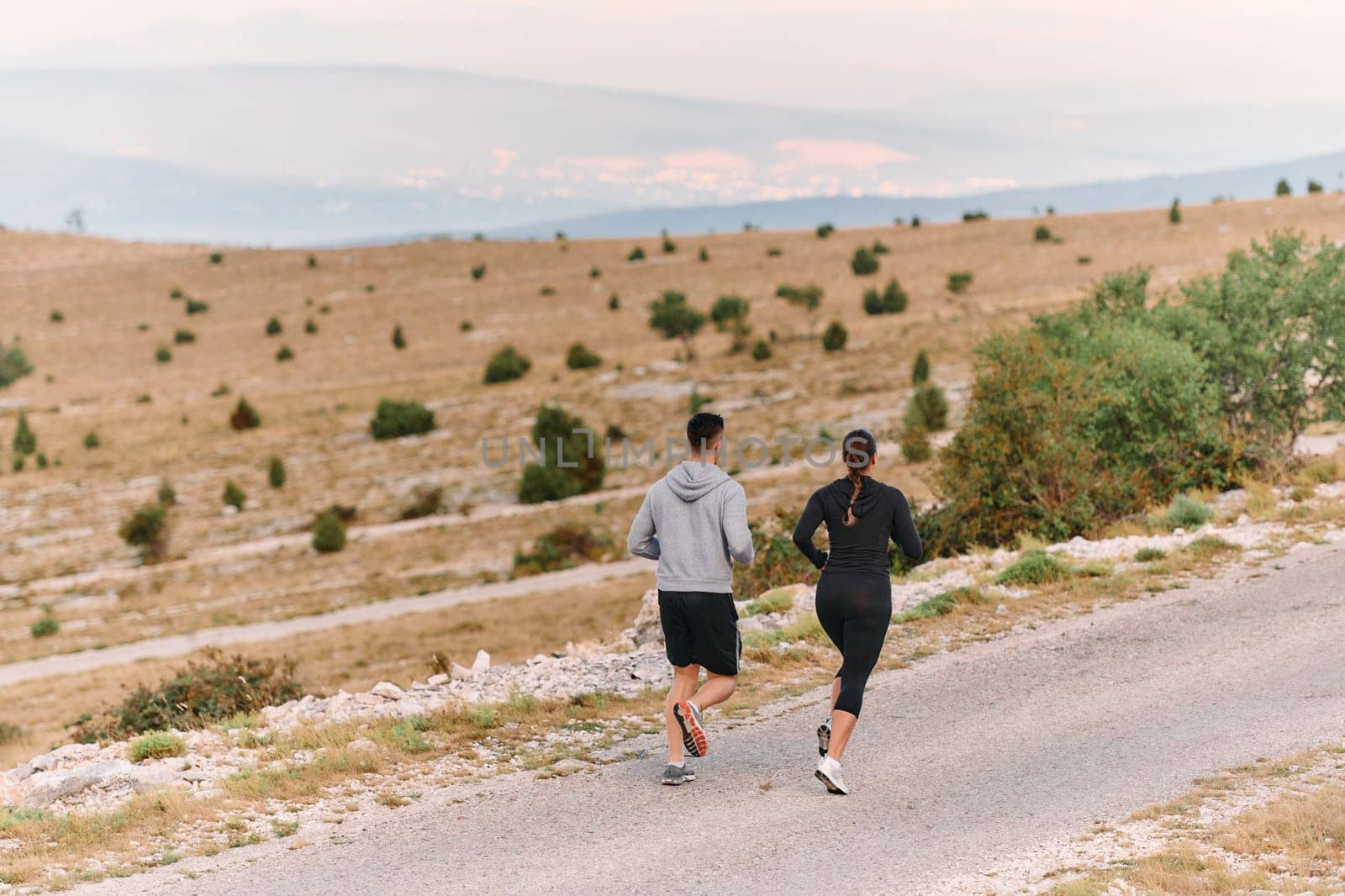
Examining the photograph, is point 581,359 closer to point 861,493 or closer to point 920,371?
point 920,371

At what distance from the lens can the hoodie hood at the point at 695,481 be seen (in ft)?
24.3

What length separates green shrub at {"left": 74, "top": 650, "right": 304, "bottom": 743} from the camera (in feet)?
40.9

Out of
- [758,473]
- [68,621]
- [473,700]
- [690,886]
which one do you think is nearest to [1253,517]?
[473,700]

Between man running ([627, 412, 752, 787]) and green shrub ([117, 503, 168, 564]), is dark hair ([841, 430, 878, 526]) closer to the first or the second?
man running ([627, 412, 752, 787])

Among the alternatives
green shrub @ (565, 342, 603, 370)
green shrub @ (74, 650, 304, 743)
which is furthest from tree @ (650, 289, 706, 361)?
green shrub @ (74, 650, 304, 743)

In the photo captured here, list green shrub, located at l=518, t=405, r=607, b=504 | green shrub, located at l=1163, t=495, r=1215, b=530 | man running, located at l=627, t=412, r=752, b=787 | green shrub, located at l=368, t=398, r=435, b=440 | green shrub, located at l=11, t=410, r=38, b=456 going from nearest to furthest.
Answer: man running, located at l=627, t=412, r=752, b=787 → green shrub, located at l=1163, t=495, r=1215, b=530 → green shrub, located at l=518, t=405, r=607, b=504 → green shrub, located at l=368, t=398, r=435, b=440 → green shrub, located at l=11, t=410, r=38, b=456

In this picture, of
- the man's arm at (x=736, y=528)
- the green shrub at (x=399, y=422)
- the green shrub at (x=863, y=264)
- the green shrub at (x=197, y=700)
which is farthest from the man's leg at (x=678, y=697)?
the green shrub at (x=863, y=264)

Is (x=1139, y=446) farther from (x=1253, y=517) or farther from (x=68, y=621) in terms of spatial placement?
(x=68, y=621)

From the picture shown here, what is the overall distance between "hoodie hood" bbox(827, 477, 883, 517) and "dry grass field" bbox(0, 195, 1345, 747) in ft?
50.4

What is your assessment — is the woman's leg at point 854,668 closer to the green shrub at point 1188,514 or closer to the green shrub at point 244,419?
the green shrub at point 1188,514

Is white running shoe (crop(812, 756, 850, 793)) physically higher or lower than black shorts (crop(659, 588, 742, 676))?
lower

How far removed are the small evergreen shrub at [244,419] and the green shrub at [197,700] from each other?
41251mm

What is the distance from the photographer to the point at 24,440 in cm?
5159

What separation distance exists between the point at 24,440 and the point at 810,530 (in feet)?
180
